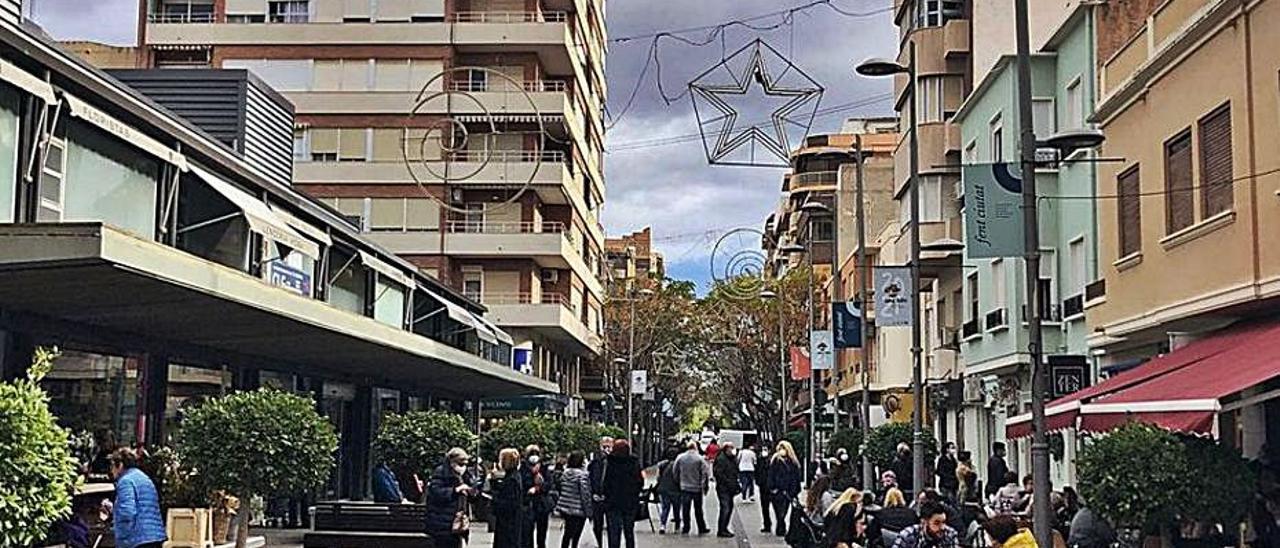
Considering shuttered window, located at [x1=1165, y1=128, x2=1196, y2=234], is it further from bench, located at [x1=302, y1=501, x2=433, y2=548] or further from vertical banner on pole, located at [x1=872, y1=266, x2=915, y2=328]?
bench, located at [x1=302, y1=501, x2=433, y2=548]

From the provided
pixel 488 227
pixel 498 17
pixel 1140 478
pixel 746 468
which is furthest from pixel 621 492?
pixel 498 17

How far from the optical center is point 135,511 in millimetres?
12844

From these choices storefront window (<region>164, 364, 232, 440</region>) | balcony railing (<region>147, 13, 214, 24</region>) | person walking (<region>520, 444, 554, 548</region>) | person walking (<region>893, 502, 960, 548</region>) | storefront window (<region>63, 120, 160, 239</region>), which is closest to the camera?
person walking (<region>893, 502, 960, 548</region>)

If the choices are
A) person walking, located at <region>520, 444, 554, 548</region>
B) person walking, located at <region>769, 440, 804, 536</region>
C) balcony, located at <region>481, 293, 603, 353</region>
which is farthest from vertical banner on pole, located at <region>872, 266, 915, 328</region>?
balcony, located at <region>481, 293, 603, 353</region>

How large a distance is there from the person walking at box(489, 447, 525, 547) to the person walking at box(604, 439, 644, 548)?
129 cm

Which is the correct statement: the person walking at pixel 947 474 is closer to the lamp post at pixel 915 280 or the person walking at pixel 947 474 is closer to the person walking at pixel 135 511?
the lamp post at pixel 915 280

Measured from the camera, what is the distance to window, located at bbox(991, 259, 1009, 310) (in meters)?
33.9

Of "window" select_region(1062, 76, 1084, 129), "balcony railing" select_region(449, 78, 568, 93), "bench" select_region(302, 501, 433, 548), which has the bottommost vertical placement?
"bench" select_region(302, 501, 433, 548)

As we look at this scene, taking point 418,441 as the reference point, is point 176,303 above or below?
above

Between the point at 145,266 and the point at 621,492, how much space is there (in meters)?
8.46

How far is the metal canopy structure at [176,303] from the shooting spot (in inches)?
547

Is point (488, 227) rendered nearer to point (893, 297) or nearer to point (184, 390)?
point (893, 297)

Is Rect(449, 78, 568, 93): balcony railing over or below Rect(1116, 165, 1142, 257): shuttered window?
over

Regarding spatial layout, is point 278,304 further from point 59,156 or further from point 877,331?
point 877,331
